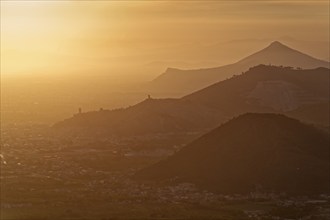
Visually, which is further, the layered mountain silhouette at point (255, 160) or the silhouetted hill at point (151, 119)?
the silhouetted hill at point (151, 119)

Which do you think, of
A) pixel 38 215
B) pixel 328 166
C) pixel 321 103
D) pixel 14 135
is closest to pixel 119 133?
pixel 14 135

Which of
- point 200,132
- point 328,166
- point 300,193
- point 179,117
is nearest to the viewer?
point 300,193

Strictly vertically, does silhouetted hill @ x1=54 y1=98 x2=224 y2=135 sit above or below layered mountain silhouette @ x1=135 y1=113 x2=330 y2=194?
above

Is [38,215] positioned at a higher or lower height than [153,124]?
lower

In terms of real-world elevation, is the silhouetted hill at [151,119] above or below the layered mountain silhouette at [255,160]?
above

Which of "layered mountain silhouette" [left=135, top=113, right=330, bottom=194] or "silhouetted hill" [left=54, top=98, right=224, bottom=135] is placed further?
"silhouetted hill" [left=54, top=98, right=224, bottom=135]

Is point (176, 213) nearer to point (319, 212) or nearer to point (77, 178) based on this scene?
point (319, 212)

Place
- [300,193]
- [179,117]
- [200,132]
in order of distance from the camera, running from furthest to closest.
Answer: [179,117]
[200,132]
[300,193]

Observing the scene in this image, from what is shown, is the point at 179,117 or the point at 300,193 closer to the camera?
the point at 300,193
